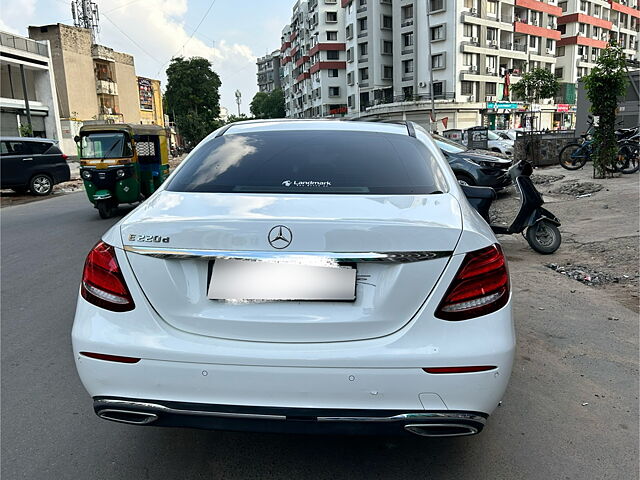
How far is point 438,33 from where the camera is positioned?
168 ft

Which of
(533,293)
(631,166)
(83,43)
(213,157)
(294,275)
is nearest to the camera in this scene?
(294,275)

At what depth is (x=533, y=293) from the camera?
17.3ft

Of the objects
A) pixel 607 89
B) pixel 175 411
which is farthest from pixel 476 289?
pixel 607 89

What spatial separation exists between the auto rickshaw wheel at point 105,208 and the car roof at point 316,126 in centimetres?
855

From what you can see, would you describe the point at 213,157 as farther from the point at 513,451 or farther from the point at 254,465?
the point at 513,451

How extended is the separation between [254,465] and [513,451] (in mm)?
1291

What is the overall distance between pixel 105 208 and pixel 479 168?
799 centimetres

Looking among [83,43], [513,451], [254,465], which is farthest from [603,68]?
[83,43]

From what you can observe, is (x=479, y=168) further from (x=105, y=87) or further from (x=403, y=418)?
(x=105, y=87)

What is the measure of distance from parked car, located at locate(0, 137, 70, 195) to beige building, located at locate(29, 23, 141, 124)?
30917 millimetres

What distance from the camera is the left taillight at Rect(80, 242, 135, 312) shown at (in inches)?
84.4

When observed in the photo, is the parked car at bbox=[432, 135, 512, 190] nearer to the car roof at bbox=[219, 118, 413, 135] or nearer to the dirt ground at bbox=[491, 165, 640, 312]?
the dirt ground at bbox=[491, 165, 640, 312]

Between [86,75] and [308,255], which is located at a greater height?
[86,75]

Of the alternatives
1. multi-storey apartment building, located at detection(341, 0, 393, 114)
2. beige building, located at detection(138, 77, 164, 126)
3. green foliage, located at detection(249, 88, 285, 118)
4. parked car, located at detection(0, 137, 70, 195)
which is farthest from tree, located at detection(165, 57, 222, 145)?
green foliage, located at detection(249, 88, 285, 118)
